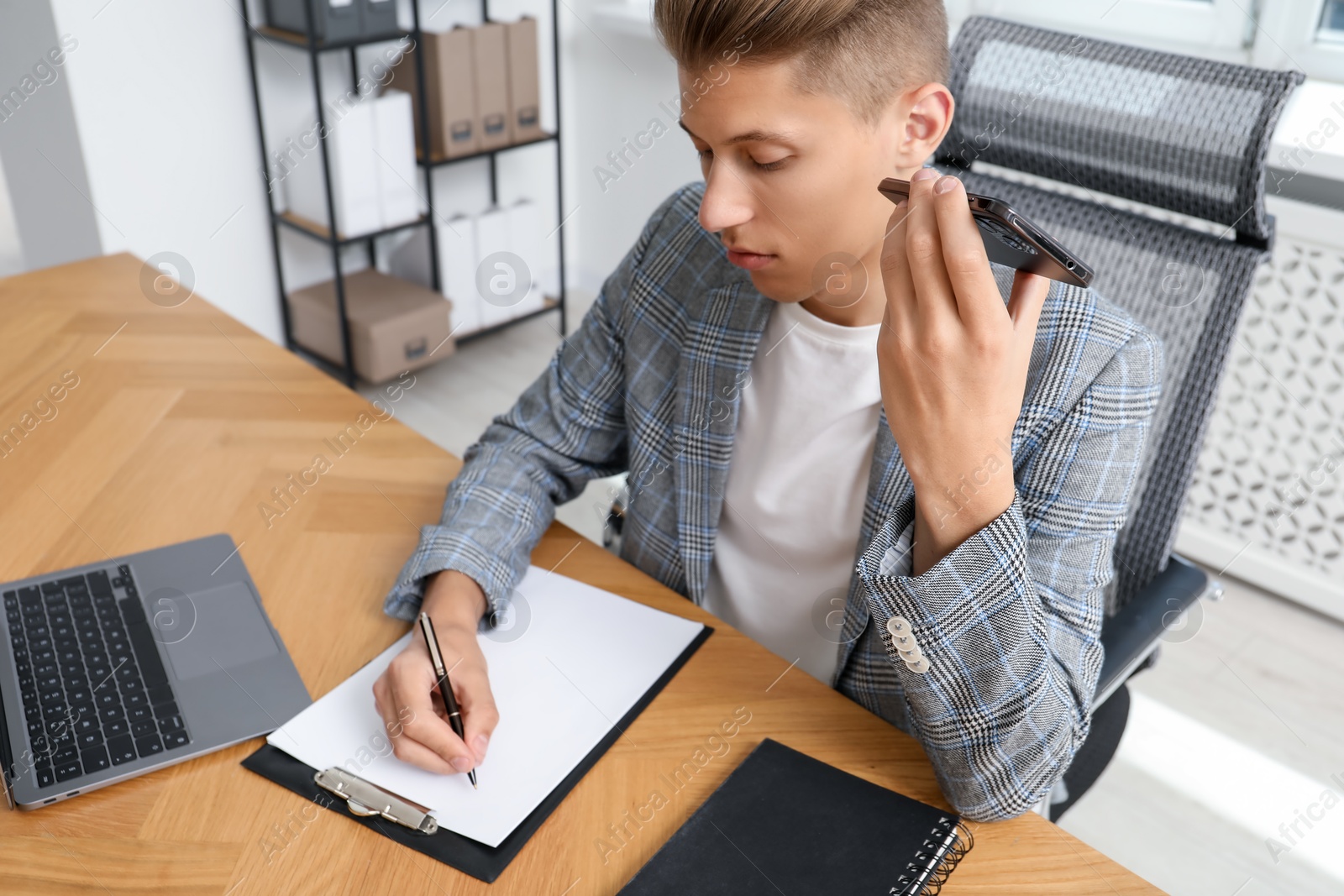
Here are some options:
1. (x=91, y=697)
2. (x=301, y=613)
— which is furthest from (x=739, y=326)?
(x=91, y=697)

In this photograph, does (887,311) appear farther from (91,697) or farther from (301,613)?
(91,697)

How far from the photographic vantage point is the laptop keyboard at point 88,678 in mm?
825

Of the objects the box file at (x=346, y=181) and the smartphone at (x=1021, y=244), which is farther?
the box file at (x=346, y=181)

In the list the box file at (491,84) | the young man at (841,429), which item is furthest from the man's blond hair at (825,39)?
the box file at (491,84)

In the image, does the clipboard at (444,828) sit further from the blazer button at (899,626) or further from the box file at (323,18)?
the box file at (323,18)

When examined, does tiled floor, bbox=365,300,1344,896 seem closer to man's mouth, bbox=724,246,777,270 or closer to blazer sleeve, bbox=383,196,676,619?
blazer sleeve, bbox=383,196,676,619

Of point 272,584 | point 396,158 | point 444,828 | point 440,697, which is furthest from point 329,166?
point 444,828

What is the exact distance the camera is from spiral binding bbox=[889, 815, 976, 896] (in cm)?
72

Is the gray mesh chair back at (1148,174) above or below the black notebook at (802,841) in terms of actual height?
A: above

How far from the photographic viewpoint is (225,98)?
8.27 feet

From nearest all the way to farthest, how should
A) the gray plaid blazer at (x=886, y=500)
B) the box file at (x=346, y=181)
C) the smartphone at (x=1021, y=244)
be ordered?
the smartphone at (x=1021, y=244) → the gray plaid blazer at (x=886, y=500) → the box file at (x=346, y=181)

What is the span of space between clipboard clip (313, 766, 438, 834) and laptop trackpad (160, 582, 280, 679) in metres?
0.18

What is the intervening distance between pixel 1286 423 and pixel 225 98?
8.15ft

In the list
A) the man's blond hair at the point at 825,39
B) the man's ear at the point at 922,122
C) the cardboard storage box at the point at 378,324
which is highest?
the man's blond hair at the point at 825,39
